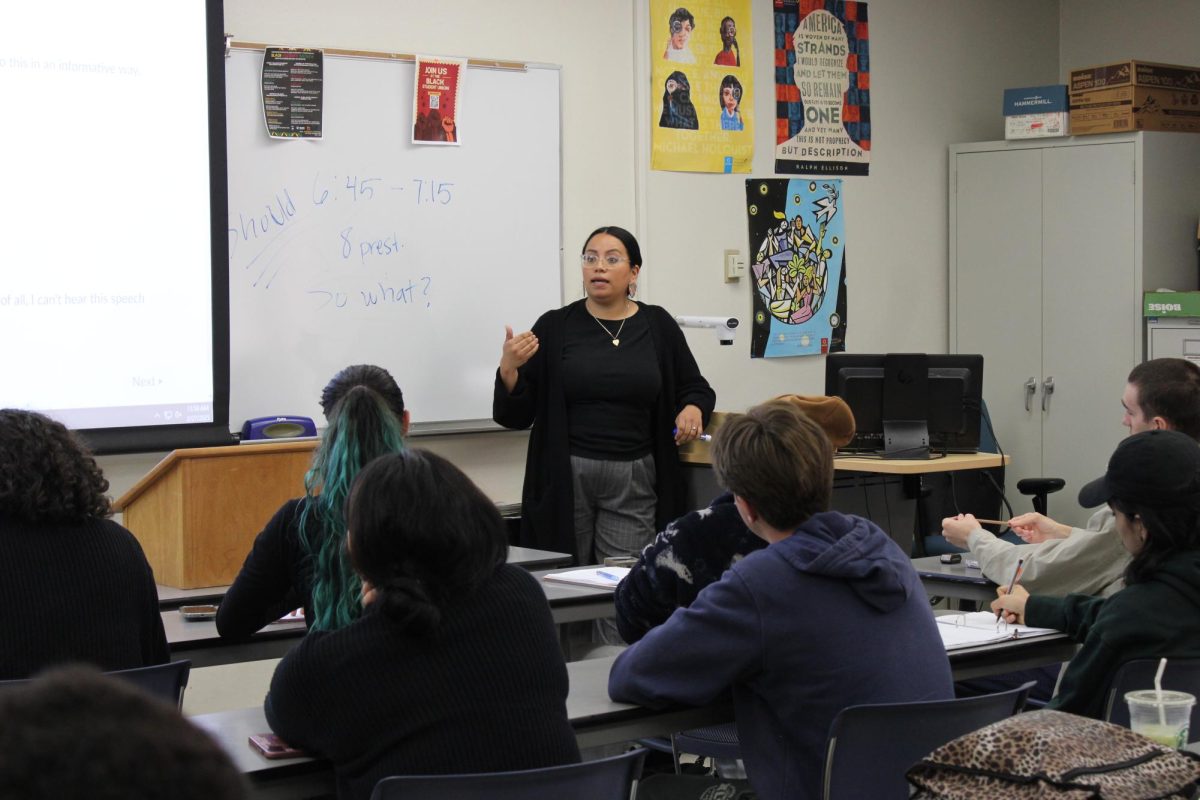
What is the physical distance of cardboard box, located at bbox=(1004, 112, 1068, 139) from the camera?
237 inches

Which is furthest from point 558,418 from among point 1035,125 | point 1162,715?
point 1035,125

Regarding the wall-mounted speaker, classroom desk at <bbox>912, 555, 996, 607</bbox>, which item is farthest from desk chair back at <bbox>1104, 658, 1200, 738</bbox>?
the wall-mounted speaker

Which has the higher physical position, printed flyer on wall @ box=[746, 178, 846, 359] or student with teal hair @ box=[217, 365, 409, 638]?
printed flyer on wall @ box=[746, 178, 846, 359]

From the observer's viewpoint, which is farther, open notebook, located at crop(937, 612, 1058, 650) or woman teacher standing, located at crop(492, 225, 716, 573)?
woman teacher standing, located at crop(492, 225, 716, 573)

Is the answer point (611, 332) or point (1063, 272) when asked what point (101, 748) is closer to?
point (611, 332)

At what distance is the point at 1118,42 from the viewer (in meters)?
6.60

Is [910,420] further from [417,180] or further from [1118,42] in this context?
[1118,42]

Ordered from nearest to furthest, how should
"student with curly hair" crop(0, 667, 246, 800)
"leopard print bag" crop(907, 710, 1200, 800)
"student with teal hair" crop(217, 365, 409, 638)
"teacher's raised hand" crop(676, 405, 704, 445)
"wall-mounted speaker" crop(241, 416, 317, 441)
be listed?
"student with curly hair" crop(0, 667, 246, 800) → "leopard print bag" crop(907, 710, 1200, 800) → "student with teal hair" crop(217, 365, 409, 638) → "wall-mounted speaker" crop(241, 416, 317, 441) → "teacher's raised hand" crop(676, 405, 704, 445)

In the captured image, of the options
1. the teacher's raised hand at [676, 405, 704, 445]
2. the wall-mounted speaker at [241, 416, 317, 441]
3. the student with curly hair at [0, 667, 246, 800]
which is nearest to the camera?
the student with curly hair at [0, 667, 246, 800]

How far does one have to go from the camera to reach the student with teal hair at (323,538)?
2.30m

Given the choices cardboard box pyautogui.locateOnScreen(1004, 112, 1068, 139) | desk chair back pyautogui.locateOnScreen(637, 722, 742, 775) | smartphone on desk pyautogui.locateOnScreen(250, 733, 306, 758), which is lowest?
desk chair back pyautogui.locateOnScreen(637, 722, 742, 775)

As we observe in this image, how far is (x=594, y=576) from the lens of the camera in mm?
3197

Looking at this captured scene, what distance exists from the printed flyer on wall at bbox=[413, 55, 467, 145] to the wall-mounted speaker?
1084mm

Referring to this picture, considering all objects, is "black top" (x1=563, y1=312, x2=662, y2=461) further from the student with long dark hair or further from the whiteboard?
the student with long dark hair
